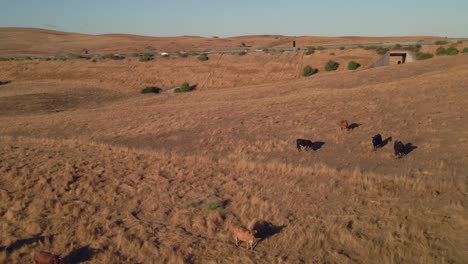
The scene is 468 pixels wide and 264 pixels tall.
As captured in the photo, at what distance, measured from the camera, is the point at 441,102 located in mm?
20938

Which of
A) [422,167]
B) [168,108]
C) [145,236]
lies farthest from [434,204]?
[168,108]

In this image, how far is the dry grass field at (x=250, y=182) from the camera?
9.29 meters

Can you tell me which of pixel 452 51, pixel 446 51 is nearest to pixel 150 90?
pixel 446 51

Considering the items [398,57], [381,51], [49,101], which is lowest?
[49,101]

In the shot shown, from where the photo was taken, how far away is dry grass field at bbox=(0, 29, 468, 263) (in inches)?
366

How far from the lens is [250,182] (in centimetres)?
1389

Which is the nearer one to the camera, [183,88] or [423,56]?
[423,56]

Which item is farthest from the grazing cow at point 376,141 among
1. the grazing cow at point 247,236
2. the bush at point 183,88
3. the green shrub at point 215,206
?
the bush at point 183,88

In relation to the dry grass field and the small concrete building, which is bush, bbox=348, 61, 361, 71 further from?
the dry grass field

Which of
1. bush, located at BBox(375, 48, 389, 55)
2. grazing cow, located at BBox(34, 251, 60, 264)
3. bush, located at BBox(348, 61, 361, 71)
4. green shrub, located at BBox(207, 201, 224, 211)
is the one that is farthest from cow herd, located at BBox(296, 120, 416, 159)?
bush, located at BBox(375, 48, 389, 55)

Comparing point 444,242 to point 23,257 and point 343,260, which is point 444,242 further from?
point 23,257

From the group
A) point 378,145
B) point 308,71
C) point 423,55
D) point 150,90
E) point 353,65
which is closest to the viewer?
point 378,145

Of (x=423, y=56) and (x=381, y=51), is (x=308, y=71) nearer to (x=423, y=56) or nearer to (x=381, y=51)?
(x=381, y=51)

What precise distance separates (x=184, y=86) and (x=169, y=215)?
43.5m
